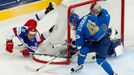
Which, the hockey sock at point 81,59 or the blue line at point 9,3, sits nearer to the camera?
the hockey sock at point 81,59

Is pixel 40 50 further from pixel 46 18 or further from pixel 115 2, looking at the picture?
pixel 115 2

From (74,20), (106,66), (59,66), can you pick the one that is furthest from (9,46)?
(106,66)

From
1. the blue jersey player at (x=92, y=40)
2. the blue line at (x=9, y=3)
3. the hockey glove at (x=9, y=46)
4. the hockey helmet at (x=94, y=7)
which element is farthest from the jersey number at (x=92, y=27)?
the blue line at (x=9, y=3)

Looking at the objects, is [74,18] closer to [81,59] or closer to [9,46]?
[81,59]

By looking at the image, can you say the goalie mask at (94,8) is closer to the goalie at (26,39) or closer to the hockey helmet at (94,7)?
the hockey helmet at (94,7)

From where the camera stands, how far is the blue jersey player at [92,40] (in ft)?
16.6

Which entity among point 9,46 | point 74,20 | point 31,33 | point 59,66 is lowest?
point 59,66

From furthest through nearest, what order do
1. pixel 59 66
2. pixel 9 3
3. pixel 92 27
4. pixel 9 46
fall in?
pixel 9 3
pixel 9 46
pixel 59 66
pixel 92 27

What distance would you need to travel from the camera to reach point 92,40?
16.8 ft

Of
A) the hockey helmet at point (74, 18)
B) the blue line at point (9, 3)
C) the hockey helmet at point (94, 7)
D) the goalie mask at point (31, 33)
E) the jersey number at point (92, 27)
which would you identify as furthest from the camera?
the blue line at point (9, 3)

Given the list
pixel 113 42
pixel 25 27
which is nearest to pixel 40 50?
pixel 25 27

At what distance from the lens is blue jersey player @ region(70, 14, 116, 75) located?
199 inches

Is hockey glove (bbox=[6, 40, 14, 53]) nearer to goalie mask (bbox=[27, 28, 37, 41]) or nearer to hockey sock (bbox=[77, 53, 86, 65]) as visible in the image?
goalie mask (bbox=[27, 28, 37, 41])

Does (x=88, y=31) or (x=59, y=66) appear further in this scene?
(x=59, y=66)
